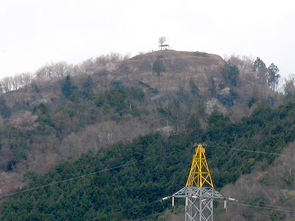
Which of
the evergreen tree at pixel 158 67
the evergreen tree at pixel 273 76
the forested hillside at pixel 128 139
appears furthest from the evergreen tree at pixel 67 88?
the evergreen tree at pixel 273 76

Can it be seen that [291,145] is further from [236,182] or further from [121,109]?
[121,109]

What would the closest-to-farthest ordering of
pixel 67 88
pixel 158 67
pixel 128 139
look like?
pixel 128 139 → pixel 67 88 → pixel 158 67

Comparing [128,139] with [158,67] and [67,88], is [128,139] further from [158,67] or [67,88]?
[158,67]

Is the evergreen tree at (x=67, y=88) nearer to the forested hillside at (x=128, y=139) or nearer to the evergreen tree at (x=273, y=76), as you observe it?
the forested hillside at (x=128, y=139)

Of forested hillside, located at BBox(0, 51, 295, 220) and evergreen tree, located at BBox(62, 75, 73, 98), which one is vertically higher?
evergreen tree, located at BBox(62, 75, 73, 98)

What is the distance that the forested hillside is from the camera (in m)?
38.4

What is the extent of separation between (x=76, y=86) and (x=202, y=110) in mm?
21681

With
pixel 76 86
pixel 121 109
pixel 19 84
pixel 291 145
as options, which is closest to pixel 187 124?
pixel 121 109

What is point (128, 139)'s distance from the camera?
158 feet

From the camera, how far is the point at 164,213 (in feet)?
114

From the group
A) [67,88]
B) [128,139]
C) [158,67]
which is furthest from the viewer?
[158,67]

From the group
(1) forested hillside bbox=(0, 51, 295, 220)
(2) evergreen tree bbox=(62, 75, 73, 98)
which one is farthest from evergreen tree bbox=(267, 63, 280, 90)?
(2) evergreen tree bbox=(62, 75, 73, 98)

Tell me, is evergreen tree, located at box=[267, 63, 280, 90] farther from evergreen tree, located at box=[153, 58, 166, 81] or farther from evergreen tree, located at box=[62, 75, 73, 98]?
evergreen tree, located at box=[62, 75, 73, 98]

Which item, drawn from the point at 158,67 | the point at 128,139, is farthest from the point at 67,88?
the point at 128,139
